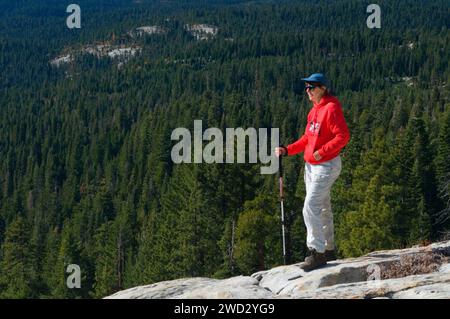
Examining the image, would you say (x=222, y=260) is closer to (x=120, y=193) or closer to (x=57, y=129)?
(x=120, y=193)

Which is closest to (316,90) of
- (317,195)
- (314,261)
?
(317,195)

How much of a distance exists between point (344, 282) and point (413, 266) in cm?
134

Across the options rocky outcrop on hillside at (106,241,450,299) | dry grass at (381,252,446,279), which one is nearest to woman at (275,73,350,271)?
rocky outcrop on hillside at (106,241,450,299)

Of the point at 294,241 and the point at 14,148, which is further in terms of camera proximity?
the point at 14,148

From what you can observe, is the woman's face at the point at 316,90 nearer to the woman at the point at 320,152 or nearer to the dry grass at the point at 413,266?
the woman at the point at 320,152

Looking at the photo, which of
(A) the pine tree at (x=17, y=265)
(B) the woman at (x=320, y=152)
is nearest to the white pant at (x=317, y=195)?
(B) the woman at (x=320, y=152)

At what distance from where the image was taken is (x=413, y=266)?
473 inches

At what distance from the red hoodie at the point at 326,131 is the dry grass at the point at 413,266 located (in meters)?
2.24

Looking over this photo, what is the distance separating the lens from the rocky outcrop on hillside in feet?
34.4

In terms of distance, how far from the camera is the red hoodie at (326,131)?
11602 mm

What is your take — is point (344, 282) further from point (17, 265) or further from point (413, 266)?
point (17, 265)

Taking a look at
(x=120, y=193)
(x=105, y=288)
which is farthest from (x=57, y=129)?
(x=105, y=288)
